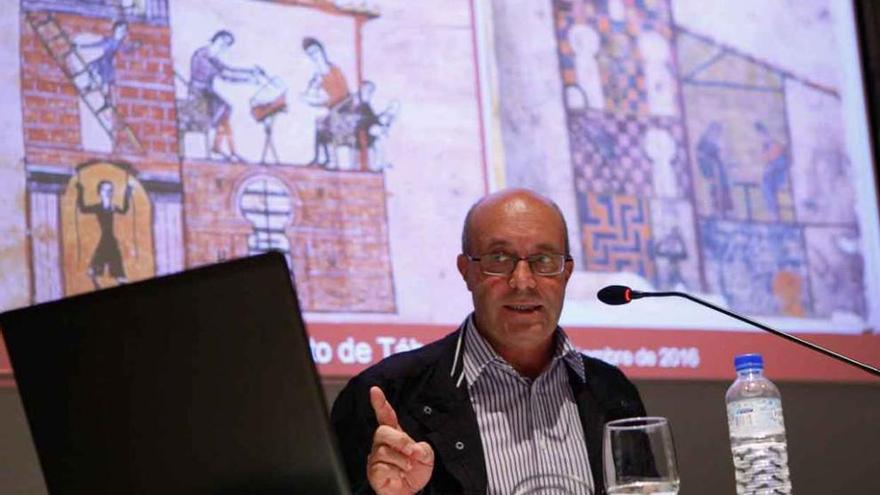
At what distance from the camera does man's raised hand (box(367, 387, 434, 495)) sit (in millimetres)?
1741

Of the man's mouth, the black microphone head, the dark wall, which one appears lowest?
the dark wall

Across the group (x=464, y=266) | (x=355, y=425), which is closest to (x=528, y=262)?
(x=464, y=266)

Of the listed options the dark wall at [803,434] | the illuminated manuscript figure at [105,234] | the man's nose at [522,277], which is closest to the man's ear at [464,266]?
the man's nose at [522,277]

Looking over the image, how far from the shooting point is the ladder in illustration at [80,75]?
2.88 meters

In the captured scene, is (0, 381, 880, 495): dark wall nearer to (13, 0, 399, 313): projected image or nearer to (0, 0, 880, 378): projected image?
(0, 0, 880, 378): projected image

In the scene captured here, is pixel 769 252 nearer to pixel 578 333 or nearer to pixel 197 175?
pixel 578 333

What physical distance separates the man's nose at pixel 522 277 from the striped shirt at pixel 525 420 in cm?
12

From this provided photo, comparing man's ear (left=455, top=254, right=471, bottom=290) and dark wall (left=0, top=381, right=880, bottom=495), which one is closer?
man's ear (left=455, top=254, right=471, bottom=290)

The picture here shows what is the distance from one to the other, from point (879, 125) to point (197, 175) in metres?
2.07

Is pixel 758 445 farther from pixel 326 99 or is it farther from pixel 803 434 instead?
pixel 803 434

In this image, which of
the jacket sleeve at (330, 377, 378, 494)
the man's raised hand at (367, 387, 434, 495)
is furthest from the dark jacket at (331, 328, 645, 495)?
the man's raised hand at (367, 387, 434, 495)

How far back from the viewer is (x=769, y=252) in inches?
144

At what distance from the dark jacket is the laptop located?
0.75 metres

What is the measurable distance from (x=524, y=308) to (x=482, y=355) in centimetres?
12
